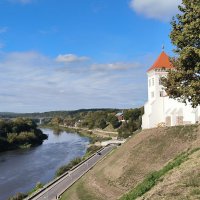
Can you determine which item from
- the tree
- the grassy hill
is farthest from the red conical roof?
the tree

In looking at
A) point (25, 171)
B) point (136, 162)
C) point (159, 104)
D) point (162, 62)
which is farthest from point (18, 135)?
point (136, 162)

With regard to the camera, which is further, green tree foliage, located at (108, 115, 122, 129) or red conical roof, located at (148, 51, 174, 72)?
green tree foliage, located at (108, 115, 122, 129)

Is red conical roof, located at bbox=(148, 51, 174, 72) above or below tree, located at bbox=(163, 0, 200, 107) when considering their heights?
above

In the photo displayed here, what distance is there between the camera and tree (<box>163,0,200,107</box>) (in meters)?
14.8

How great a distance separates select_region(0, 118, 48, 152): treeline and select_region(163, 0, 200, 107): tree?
62207 millimetres

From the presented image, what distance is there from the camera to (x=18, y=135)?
82750 mm

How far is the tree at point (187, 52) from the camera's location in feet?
48.5

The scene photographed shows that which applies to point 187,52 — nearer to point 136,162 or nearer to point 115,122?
point 136,162

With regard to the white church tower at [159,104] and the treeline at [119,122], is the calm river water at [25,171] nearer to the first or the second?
the white church tower at [159,104]

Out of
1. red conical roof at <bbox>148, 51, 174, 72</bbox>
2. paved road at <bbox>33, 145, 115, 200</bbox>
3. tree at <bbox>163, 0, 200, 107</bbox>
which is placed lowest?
paved road at <bbox>33, 145, 115, 200</bbox>

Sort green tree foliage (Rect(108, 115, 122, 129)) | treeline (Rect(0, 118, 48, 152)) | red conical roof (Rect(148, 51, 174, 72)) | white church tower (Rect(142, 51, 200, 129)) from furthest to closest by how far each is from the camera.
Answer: green tree foliage (Rect(108, 115, 122, 129)), treeline (Rect(0, 118, 48, 152)), red conical roof (Rect(148, 51, 174, 72)), white church tower (Rect(142, 51, 200, 129))

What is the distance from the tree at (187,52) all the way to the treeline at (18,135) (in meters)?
62.2

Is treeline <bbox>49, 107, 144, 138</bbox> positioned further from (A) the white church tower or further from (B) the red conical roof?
(B) the red conical roof

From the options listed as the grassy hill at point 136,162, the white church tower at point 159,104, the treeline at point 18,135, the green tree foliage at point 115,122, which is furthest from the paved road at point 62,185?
the green tree foliage at point 115,122
